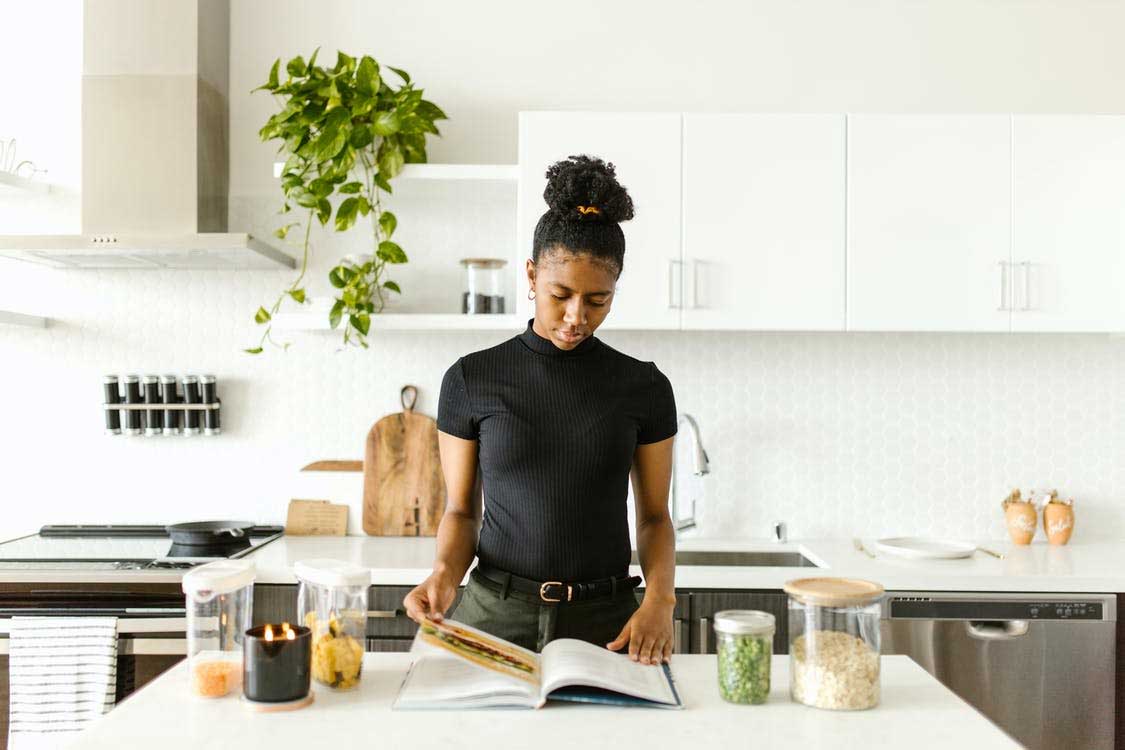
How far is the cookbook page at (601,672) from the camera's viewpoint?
1439 millimetres

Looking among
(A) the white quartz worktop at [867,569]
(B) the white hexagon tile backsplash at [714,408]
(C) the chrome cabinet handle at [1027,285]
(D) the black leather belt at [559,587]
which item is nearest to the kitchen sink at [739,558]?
(A) the white quartz worktop at [867,569]

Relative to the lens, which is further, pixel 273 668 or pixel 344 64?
pixel 344 64

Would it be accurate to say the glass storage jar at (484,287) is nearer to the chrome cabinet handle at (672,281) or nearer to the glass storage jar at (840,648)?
the chrome cabinet handle at (672,281)

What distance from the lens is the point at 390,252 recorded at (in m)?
3.14

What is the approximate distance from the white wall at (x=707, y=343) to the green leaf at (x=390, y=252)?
262 millimetres

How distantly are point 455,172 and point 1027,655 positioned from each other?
217 cm

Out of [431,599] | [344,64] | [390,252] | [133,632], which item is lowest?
[133,632]

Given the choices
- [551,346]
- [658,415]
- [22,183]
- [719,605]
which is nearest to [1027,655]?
[719,605]

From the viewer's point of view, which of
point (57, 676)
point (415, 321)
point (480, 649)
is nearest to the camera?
point (480, 649)

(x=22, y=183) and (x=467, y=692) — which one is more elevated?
(x=22, y=183)

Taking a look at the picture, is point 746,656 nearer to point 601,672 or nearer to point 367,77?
point 601,672

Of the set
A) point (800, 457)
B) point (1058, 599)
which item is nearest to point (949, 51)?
point (800, 457)

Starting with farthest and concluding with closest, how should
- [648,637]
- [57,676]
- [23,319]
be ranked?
[23,319] → [57,676] → [648,637]

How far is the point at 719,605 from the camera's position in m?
2.73
